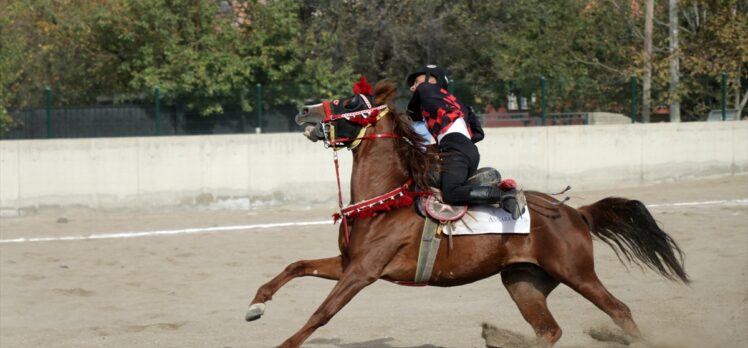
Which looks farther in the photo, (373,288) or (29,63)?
(29,63)

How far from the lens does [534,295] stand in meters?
7.77

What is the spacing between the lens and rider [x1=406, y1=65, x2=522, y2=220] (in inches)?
289

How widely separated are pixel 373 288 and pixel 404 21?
17.5 m

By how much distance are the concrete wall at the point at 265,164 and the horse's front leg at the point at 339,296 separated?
9.79 metres

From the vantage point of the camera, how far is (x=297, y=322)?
9.68 metres

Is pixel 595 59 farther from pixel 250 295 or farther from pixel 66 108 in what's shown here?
pixel 250 295

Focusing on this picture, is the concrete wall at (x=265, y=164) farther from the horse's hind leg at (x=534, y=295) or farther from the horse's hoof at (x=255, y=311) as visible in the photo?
the horse's hoof at (x=255, y=311)

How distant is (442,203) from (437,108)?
66 cm

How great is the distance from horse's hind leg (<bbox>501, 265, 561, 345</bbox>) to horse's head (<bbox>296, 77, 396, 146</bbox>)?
1.53m

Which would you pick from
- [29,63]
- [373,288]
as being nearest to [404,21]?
[29,63]

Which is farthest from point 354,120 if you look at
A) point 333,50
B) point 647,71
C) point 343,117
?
point 333,50

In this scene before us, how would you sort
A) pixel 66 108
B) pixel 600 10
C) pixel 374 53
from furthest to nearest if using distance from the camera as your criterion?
pixel 600 10
pixel 374 53
pixel 66 108

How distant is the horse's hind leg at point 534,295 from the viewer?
7668mm

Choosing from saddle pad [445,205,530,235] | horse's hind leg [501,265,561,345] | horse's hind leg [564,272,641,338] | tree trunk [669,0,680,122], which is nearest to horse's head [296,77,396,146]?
saddle pad [445,205,530,235]
